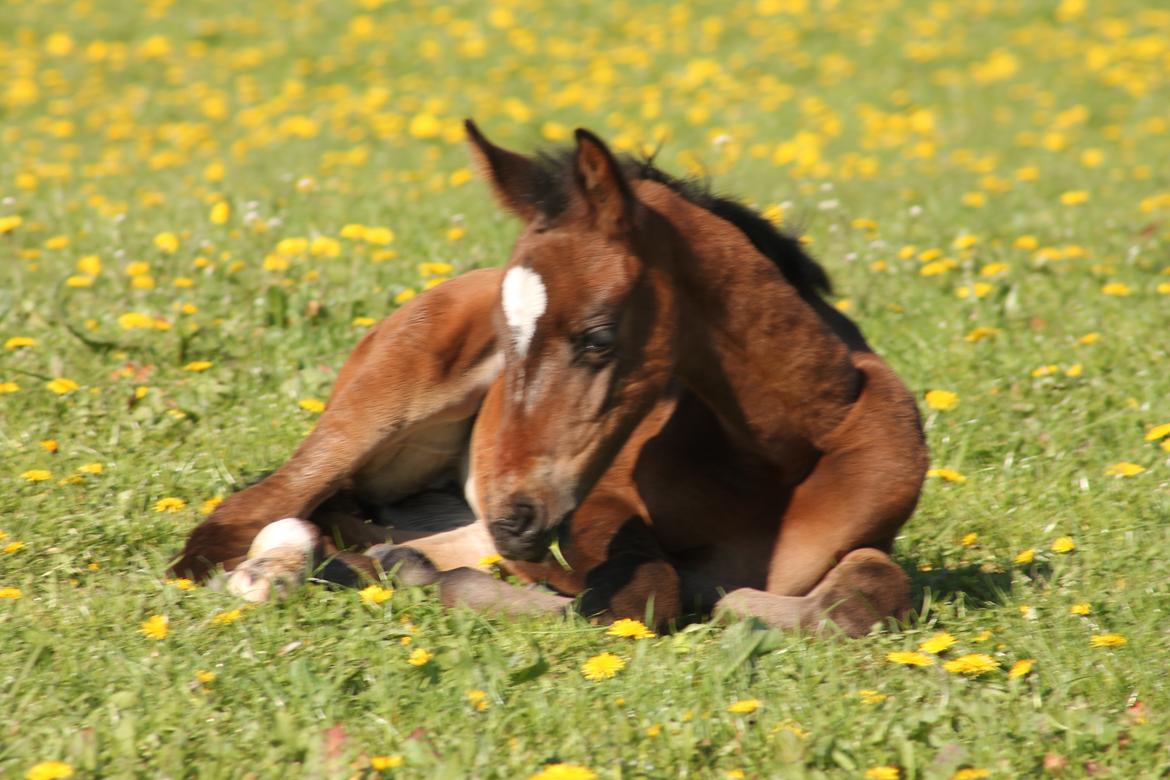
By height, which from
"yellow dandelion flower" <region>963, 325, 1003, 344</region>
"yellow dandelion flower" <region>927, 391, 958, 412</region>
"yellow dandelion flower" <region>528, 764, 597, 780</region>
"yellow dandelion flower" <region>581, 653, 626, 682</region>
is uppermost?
"yellow dandelion flower" <region>528, 764, 597, 780</region>

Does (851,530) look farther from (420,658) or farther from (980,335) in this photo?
(980,335)

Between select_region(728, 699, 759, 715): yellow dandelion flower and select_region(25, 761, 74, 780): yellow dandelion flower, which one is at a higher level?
select_region(25, 761, 74, 780): yellow dandelion flower

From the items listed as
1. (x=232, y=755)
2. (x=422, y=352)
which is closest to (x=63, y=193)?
(x=422, y=352)

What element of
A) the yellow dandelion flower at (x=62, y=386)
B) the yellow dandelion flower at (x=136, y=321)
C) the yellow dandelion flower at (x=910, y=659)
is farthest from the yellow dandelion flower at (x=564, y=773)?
the yellow dandelion flower at (x=136, y=321)

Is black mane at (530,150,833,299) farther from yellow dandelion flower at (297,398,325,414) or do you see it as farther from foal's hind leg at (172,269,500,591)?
yellow dandelion flower at (297,398,325,414)

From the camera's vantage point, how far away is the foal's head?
10.5 feet

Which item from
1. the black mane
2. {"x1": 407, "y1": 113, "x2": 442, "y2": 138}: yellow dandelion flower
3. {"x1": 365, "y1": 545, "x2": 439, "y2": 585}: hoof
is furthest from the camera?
{"x1": 407, "y1": 113, "x2": 442, "y2": 138}: yellow dandelion flower

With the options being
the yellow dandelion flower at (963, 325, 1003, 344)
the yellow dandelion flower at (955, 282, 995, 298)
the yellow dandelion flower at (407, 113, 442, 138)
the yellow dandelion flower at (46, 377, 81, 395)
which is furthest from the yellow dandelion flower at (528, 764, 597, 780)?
the yellow dandelion flower at (407, 113, 442, 138)

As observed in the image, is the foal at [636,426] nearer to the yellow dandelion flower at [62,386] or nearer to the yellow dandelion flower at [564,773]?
the yellow dandelion flower at [564,773]

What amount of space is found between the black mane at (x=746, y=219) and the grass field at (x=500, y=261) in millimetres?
553

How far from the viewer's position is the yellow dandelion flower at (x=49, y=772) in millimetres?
2686

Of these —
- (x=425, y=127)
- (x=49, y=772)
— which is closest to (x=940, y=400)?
(x=49, y=772)

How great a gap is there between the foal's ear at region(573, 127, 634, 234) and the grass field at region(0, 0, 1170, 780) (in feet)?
3.41

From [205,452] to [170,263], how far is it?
2014 mm
